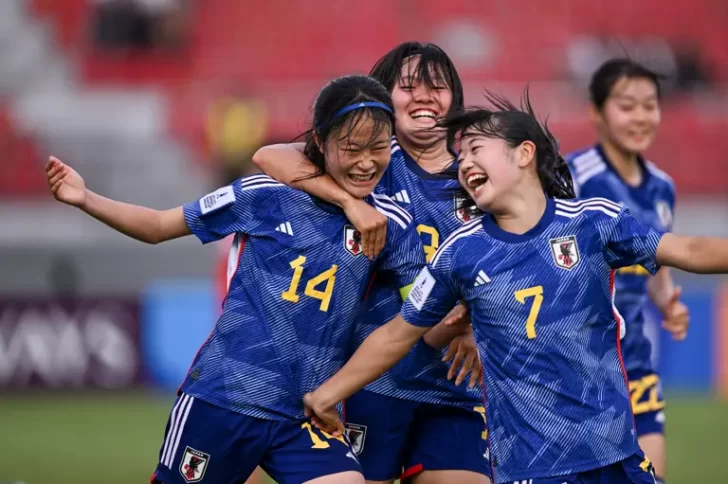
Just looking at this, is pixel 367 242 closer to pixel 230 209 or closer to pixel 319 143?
pixel 319 143

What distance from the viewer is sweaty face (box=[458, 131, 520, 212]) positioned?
4121 millimetres

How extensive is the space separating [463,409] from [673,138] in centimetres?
1389

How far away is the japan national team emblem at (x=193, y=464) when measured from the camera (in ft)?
14.3

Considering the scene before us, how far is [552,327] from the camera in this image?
13.1 feet

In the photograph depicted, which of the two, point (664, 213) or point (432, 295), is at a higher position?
point (664, 213)

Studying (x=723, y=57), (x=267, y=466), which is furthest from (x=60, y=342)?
(x=723, y=57)

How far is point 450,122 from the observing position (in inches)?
173

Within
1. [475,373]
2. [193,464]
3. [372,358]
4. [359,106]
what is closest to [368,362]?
[372,358]

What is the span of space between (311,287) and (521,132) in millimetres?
933

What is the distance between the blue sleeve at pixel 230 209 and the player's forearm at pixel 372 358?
624 mm

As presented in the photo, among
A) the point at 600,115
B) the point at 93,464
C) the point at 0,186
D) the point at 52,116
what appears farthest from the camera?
the point at 52,116

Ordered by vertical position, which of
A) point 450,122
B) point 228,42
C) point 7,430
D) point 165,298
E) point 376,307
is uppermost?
point 228,42

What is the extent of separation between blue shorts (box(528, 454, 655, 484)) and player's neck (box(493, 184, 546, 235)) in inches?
32.6

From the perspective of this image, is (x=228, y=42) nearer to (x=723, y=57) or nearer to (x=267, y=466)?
(x=723, y=57)
